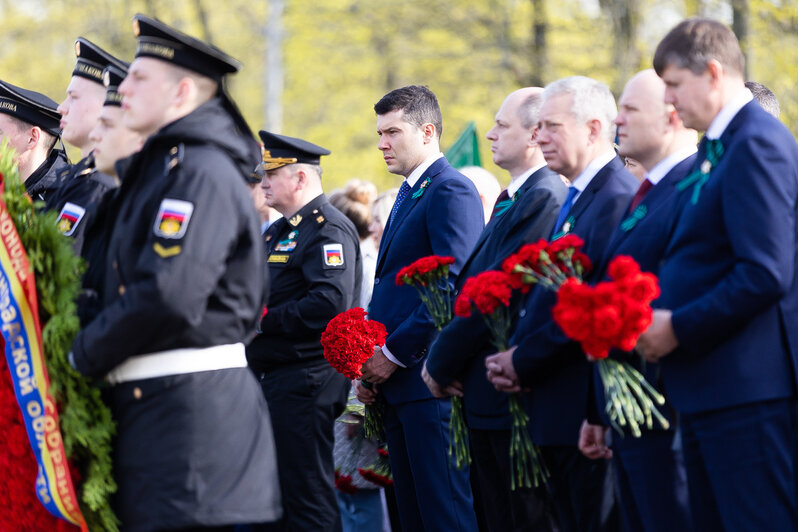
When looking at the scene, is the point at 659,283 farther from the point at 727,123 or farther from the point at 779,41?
the point at 779,41

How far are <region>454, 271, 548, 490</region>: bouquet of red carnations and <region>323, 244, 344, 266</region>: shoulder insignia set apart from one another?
1941mm

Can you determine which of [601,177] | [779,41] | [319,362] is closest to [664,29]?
[779,41]

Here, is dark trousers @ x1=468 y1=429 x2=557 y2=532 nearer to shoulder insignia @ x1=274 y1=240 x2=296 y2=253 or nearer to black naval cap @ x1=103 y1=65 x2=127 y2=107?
shoulder insignia @ x1=274 y1=240 x2=296 y2=253

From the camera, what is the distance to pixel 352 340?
5.84 metres

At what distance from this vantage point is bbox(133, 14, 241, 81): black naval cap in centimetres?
421

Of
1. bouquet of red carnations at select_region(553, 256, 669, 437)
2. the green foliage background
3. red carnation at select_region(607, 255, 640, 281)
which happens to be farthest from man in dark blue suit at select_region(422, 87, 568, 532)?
the green foliage background

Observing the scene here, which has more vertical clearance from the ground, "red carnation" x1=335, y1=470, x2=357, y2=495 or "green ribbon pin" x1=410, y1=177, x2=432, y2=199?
"green ribbon pin" x1=410, y1=177, x2=432, y2=199

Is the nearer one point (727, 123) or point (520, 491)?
point (727, 123)

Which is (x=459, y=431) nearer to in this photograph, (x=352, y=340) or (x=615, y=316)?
(x=352, y=340)

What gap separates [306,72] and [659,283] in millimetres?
20959

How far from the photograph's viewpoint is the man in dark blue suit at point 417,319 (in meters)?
5.91

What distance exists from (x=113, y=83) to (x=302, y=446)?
267 centimetres

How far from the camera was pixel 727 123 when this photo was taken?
157 inches

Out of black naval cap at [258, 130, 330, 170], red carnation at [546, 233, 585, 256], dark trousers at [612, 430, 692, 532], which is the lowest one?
dark trousers at [612, 430, 692, 532]
